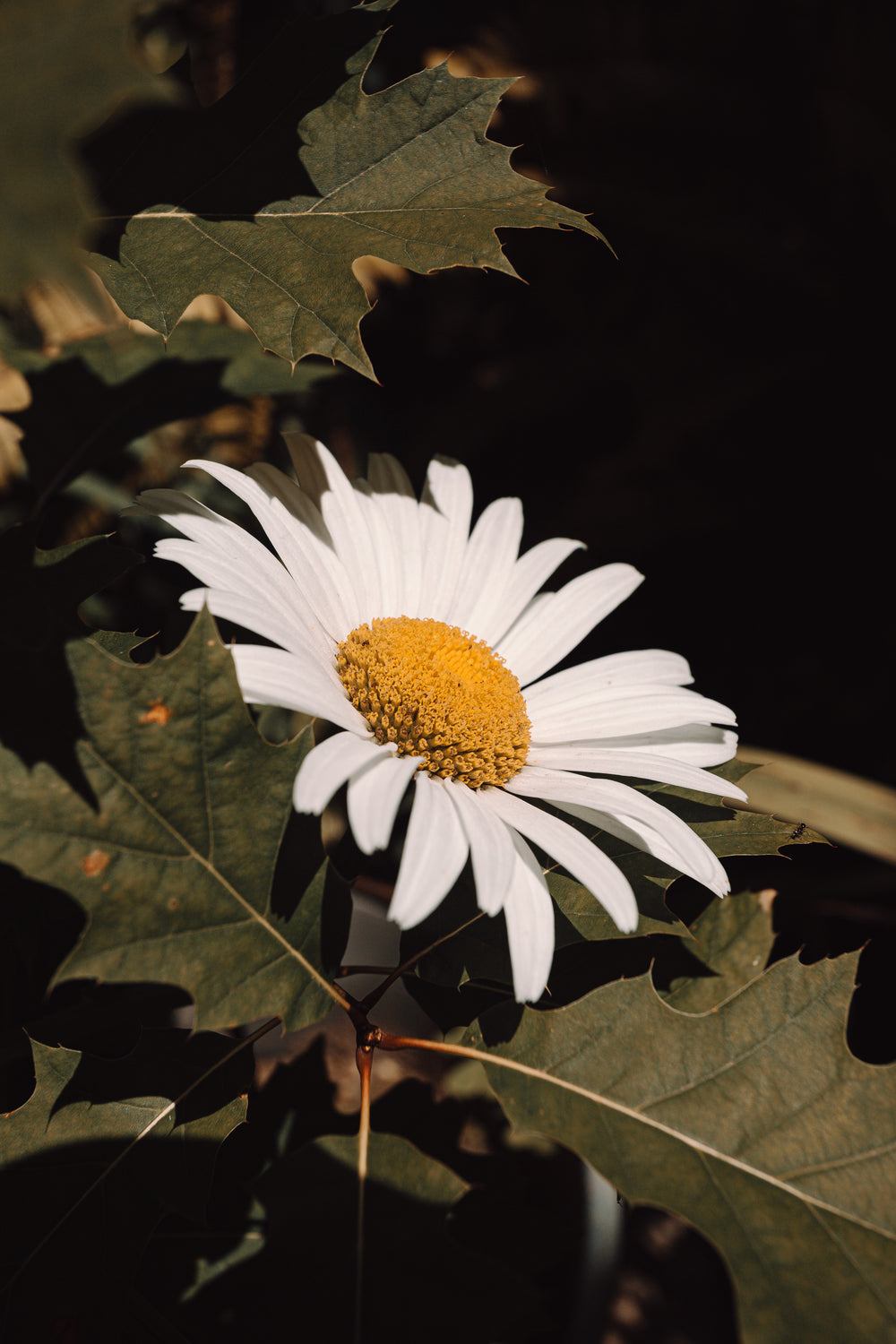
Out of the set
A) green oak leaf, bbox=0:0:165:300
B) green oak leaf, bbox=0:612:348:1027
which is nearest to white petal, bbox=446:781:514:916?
green oak leaf, bbox=0:612:348:1027

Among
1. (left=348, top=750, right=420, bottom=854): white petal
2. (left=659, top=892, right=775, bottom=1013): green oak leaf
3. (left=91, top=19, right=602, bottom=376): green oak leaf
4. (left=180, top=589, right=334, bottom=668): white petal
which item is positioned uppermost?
(left=91, top=19, right=602, bottom=376): green oak leaf

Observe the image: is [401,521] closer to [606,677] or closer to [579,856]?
[606,677]

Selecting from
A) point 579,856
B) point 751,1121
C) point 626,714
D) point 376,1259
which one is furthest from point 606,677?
point 376,1259

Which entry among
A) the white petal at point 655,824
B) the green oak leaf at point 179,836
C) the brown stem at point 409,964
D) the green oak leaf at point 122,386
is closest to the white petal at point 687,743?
the white petal at point 655,824

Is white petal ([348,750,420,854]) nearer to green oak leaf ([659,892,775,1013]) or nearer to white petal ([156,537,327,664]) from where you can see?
white petal ([156,537,327,664])

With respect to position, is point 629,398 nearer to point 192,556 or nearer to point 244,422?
point 244,422

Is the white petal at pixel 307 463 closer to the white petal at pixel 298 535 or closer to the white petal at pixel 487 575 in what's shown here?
the white petal at pixel 298 535

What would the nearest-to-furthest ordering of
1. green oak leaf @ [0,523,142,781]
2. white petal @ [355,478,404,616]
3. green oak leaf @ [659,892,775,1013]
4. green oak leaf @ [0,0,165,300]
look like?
1. green oak leaf @ [0,0,165,300]
2. green oak leaf @ [0,523,142,781]
3. green oak leaf @ [659,892,775,1013]
4. white petal @ [355,478,404,616]
